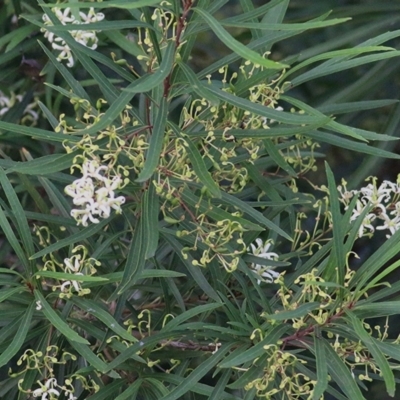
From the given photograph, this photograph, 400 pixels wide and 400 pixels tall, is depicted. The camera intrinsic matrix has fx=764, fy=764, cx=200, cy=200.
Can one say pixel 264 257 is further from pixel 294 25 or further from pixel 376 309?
pixel 294 25

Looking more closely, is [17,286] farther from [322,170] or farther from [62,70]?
[322,170]

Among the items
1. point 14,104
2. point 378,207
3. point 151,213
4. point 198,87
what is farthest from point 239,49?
point 14,104

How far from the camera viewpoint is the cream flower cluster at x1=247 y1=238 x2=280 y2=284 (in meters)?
0.80

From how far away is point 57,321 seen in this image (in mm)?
645

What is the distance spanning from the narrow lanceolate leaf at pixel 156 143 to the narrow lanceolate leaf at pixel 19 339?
0.64 ft

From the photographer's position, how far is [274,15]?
79 centimetres

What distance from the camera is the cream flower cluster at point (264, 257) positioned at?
0.80 metres

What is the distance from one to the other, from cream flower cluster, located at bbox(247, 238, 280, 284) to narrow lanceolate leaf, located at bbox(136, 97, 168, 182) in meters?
0.22

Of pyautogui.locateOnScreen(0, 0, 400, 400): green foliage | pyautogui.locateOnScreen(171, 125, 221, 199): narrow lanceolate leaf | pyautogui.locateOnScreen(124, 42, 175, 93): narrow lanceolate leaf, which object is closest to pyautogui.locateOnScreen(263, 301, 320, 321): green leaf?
pyautogui.locateOnScreen(0, 0, 400, 400): green foliage

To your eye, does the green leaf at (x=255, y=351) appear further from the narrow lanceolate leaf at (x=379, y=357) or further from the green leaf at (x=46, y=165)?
the green leaf at (x=46, y=165)

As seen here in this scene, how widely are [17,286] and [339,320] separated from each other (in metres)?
0.29

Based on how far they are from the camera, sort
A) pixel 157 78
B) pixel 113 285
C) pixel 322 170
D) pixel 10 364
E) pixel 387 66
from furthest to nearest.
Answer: pixel 322 170 < pixel 387 66 < pixel 10 364 < pixel 113 285 < pixel 157 78

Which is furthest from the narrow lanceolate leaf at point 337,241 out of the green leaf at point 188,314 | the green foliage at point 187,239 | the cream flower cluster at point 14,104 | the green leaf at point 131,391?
the cream flower cluster at point 14,104

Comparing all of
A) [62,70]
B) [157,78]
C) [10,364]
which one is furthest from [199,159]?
[10,364]
